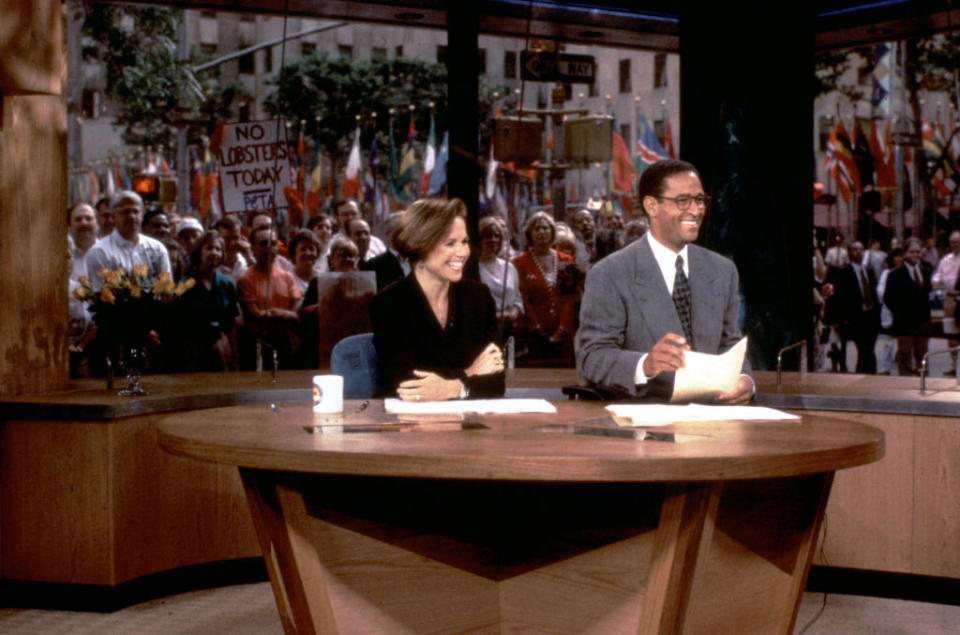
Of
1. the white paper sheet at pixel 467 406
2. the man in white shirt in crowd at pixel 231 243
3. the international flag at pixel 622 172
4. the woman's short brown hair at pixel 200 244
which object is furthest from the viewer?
the international flag at pixel 622 172

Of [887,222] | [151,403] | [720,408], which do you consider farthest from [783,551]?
[887,222]

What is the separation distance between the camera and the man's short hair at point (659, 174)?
3.85 meters

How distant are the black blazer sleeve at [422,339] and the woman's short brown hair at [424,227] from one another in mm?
153

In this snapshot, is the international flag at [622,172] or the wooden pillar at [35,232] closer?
the wooden pillar at [35,232]

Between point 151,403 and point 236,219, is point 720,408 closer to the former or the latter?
point 151,403

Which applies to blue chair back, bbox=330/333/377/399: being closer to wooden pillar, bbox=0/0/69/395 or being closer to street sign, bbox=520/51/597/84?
wooden pillar, bbox=0/0/69/395

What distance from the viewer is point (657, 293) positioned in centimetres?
392

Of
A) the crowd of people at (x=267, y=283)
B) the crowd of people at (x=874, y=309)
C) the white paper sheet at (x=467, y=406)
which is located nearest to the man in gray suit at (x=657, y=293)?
the white paper sheet at (x=467, y=406)

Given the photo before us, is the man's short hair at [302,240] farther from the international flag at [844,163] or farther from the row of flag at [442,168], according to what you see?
the international flag at [844,163]

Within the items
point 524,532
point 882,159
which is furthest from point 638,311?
point 882,159

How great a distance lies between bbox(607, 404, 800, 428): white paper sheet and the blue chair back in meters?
1.12

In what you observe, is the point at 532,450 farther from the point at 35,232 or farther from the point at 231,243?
the point at 231,243

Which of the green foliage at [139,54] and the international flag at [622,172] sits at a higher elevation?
the green foliage at [139,54]

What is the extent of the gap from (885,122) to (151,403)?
54.7 ft
